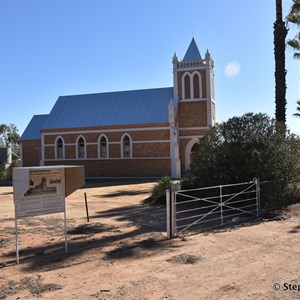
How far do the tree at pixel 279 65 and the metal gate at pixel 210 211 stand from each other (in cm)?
626

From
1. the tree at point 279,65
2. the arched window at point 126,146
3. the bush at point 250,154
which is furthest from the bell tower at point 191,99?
the bush at point 250,154

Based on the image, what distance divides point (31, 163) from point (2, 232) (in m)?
33.7

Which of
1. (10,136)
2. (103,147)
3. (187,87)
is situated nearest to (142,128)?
(103,147)

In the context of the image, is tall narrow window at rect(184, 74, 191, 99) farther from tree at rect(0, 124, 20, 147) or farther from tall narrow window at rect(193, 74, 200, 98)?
tree at rect(0, 124, 20, 147)

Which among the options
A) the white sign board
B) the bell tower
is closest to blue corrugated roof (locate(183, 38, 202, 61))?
the bell tower

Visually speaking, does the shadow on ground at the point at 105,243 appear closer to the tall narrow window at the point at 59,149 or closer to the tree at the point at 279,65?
the tree at the point at 279,65

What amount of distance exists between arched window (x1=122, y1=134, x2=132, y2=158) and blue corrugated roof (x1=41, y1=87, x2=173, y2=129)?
1.52 metres

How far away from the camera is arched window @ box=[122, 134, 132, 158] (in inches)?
1512

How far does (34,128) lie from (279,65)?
33.4 meters

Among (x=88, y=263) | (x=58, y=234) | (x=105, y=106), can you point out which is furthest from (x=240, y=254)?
Result: (x=105, y=106)

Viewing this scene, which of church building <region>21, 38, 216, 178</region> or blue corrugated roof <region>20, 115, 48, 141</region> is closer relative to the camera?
church building <region>21, 38, 216, 178</region>

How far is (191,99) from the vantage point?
38.4 metres

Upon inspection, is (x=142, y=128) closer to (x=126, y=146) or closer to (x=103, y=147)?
(x=126, y=146)

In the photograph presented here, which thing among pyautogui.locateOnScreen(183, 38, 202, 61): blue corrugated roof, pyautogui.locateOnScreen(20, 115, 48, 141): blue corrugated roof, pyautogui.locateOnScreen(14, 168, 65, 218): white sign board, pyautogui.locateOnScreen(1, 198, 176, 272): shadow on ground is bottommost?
pyautogui.locateOnScreen(1, 198, 176, 272): shadow on ground
